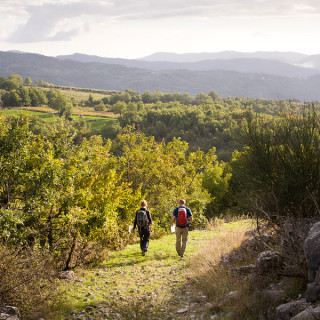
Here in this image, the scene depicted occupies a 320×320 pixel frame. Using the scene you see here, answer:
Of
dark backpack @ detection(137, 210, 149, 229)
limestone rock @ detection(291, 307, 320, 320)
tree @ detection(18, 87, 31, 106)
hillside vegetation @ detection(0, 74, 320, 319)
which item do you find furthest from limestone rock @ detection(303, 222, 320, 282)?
tree @ detection(18, 87, 31, 106)

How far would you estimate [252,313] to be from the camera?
6.82m

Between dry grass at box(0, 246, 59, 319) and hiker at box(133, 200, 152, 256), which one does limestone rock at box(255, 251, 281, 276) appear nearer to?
dry grass at box(0, 246, 59, 319)

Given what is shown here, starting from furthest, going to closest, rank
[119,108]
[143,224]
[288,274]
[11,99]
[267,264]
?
[119,108], [11,99], [143,224], [267,264], [288,274]

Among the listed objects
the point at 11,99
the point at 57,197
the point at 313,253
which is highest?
the point at 11,99

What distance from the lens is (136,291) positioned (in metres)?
9.15

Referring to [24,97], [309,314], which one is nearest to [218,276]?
[309,314]

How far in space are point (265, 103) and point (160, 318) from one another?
183308 millimetres

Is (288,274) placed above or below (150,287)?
above

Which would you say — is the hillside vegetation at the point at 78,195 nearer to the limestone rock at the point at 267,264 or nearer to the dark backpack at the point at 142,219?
the limestone rock at the point at 267,264

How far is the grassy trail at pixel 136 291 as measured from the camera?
25.5 ft

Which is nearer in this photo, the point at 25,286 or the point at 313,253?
the point at 313,253

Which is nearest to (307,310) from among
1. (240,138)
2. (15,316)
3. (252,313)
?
(252,313)

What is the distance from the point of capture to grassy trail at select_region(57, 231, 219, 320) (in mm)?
7758

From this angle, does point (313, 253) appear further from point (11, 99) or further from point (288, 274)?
point (11, 99)
